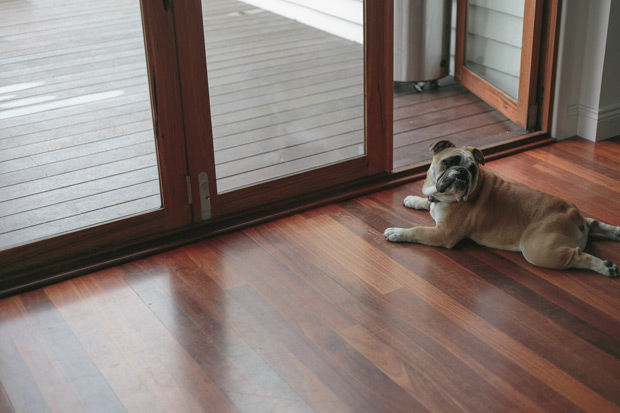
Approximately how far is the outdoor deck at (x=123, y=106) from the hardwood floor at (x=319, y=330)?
0.99 feet

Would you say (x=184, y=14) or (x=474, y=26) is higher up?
(x=184, y=14)

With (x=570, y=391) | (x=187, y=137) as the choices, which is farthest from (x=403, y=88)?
(x=570, y=391)

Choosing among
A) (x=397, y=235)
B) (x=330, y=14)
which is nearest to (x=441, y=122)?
(x=330, y=14)

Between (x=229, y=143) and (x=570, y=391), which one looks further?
(x=229, y=143)

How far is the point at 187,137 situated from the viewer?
2.99 m

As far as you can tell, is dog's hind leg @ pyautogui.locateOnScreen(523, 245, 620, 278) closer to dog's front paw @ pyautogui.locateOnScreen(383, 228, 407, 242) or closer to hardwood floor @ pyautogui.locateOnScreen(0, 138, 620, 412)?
hardwood floor @ pyautogui.locateOnScreen(0, 138, 620, 412)

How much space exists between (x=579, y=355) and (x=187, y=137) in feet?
5.47

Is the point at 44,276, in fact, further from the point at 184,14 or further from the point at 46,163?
the point at 184,14

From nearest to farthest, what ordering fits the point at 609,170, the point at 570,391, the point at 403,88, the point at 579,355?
1. the point at 570,391
2. the point at 579,355
3. the point at 609,170
4. the point at 403,88

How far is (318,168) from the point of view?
3.39 metres

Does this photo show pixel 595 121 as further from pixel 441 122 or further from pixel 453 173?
pixel 453 173

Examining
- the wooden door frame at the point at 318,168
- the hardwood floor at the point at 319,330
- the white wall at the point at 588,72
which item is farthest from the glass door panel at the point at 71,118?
the white wall at the point at 588,72

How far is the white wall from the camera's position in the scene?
372cm

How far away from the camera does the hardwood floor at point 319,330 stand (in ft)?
7.27
